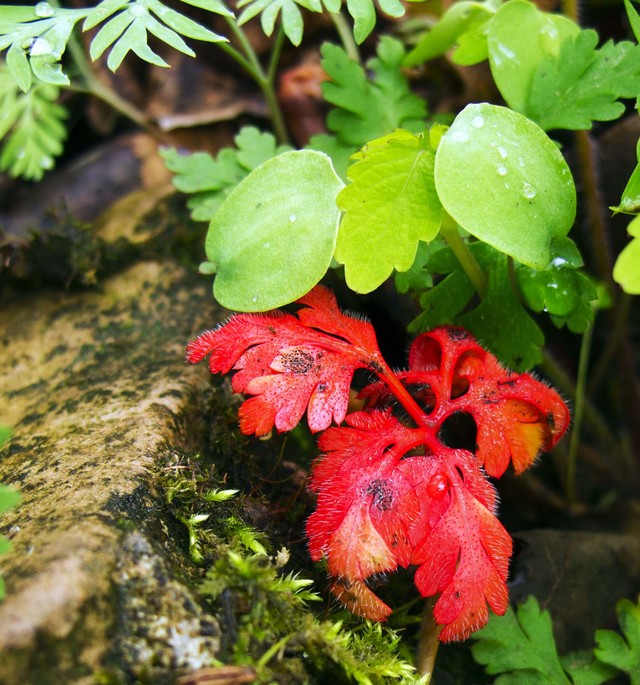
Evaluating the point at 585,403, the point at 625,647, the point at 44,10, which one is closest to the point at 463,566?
the point at 625,647

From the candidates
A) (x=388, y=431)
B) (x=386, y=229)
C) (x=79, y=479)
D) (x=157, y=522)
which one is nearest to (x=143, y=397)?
(x=79, y=479)

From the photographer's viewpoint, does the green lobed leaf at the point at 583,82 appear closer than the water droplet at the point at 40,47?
No

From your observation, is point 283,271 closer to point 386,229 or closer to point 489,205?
point 386,229

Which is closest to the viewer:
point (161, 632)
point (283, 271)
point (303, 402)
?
point (161, 632)

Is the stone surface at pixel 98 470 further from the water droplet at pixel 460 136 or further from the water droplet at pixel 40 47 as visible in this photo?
the water droplet at pixel 460 136

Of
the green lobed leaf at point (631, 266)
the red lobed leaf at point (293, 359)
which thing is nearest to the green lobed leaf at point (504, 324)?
the red lobed leaf at point (293, 359)

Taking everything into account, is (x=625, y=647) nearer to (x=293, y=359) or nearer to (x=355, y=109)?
(x=293, y=359)

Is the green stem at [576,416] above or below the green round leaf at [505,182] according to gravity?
below
